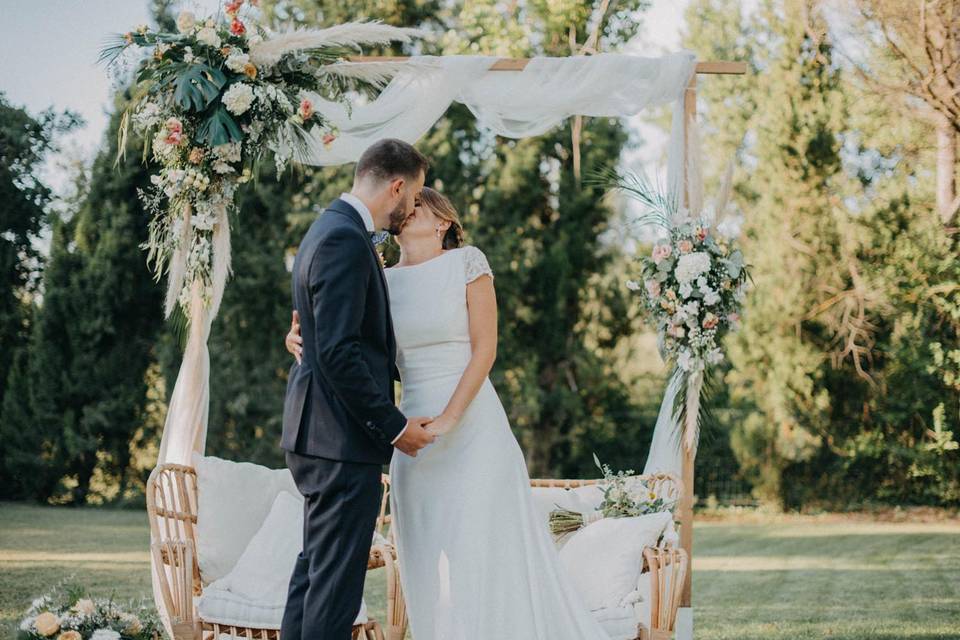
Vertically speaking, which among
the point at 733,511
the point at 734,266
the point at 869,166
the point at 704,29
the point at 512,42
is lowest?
the point at 733,511

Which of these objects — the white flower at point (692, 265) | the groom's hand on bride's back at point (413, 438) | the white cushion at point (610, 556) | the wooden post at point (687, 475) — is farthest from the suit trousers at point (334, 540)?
the white flower at point (692, 265)

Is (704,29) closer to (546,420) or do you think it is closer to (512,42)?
(512,42)

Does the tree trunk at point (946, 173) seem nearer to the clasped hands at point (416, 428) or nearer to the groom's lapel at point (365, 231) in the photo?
the clasped hands at point (416, 428)

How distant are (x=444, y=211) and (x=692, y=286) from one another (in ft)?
6.24

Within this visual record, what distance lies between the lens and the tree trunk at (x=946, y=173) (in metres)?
11.2

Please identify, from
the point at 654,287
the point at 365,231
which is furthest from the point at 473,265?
the point at 654,287

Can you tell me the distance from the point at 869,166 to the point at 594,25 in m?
4.54

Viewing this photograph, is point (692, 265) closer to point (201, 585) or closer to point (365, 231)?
point (365, 231)

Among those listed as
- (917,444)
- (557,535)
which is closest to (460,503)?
(557,535)

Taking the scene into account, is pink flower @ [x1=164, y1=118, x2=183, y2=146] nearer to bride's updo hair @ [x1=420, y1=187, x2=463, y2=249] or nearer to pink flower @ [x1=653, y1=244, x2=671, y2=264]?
bride's updo hair @ [x1=420, y1=187, x2=463, y2=249]

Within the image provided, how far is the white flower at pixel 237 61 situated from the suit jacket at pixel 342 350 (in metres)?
1.59

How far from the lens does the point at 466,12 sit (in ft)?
39.5

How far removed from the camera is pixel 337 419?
2990mm

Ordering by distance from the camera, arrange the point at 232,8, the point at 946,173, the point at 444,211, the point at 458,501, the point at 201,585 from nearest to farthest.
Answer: the point at 458,501, the point at 444,211, the point at 201,585, the point at 232,8, the point at 946,173
